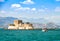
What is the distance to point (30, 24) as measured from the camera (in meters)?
101

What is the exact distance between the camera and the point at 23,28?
352 feet

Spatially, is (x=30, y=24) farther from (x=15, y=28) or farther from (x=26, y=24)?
(x=15, y=28)

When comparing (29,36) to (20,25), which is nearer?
(29,36)

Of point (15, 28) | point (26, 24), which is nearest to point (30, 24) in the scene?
point (26, 24)

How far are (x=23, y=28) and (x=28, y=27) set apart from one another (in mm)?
3902

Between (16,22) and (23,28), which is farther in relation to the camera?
(23,28)

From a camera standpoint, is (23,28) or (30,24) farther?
(23,28)

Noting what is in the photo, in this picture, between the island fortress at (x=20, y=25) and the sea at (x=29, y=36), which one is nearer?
the sea at (x=29, y=36)

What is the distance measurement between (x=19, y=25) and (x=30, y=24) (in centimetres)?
428

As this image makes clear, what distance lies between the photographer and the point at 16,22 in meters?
100

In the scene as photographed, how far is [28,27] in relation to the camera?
104 metres

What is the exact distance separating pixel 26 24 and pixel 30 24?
1.71 metres

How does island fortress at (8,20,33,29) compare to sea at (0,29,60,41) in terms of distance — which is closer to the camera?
sea at (0,29,60,41)

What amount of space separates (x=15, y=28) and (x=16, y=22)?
7.10 m
